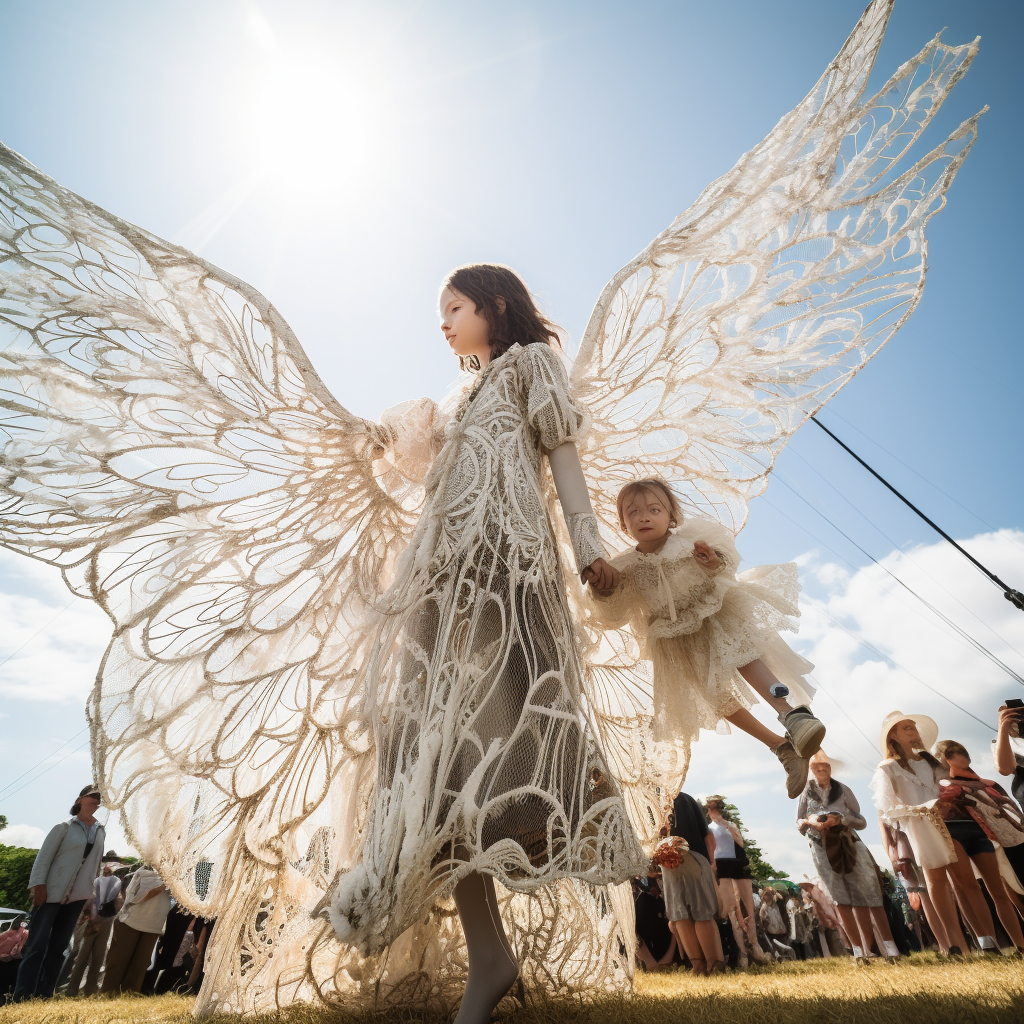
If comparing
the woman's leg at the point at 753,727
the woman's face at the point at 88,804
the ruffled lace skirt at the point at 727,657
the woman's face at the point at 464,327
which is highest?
the woman's face at the point at 464,327

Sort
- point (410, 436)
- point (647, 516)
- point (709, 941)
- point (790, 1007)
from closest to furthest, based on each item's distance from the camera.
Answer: point (790, 1007), point (647, 516), point (410, 436), point (709, 941)

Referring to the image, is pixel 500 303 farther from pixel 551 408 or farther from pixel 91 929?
pixel 91 929

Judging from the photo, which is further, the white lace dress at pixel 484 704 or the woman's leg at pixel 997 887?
the woman's leg at pixel 997 887

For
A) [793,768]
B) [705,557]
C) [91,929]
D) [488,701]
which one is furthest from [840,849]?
[91,929]

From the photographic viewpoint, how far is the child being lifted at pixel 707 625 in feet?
8.23

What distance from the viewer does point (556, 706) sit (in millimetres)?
2004

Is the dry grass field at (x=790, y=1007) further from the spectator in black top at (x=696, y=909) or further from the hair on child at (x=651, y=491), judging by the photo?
the spectator in black top at (x=696, y=909)

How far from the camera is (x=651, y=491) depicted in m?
2.90

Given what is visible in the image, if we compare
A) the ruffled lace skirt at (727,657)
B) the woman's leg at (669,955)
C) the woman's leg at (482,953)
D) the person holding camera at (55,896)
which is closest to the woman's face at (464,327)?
the ruffled lace skirt at (727,657)

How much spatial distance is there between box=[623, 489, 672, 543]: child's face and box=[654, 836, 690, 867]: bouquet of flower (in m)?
3.09

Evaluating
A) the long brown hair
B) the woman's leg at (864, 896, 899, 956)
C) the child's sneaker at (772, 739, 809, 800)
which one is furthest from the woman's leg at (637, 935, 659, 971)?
the long brown hair

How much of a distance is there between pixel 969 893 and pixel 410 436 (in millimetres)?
4785

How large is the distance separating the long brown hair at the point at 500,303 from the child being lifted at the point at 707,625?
42.1 inches

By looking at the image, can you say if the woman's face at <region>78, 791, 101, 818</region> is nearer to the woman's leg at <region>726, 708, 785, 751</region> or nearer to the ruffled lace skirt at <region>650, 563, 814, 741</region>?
the ruffled lace skirt at <region>650, 563, 814, 741</region>
